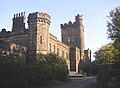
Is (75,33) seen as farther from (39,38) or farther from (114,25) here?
(114,25)

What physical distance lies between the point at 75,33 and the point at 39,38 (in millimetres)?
37913

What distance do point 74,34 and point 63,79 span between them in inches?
1595

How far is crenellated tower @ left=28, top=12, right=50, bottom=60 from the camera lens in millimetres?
49628

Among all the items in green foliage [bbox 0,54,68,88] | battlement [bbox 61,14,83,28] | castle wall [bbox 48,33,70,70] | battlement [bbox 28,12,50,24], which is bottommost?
green foliage [bbox 0,54,68,88]

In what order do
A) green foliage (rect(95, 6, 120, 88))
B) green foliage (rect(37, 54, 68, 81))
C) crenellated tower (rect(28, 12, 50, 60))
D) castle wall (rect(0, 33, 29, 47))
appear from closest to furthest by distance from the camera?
1. green foliage (rect(95, 6, 120, 88))
2. green foliage (rect(37, 54, 68, 81))
3. crenellated tower (rect(28, 12, 50, 60))
4. castle wall (rect(0, 33, 29, 47))

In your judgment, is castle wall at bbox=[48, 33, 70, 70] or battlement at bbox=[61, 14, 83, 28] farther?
battlement at bbox=[61, 14, 83, 28]

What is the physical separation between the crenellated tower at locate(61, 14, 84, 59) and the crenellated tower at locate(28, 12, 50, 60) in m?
35.2

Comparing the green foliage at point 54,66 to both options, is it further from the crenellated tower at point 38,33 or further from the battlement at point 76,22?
the battlement at point 76,22

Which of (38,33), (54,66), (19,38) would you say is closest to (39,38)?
(38,33)

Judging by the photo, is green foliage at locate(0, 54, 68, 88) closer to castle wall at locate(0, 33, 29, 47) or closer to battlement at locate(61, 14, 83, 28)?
castle wall at locate(0, 33, 29, 47)

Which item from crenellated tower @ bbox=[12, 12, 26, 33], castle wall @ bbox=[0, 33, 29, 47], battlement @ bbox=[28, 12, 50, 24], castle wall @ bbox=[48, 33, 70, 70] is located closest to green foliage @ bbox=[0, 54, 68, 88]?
castle wall @ bbox=[0, 33, 29, 47]

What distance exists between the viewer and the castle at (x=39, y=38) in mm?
49938

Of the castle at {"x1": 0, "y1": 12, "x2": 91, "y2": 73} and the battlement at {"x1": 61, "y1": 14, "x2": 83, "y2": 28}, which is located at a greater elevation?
the battlement at {"x1": 61, "y1": 14, "x2": 83, "y2": 28}

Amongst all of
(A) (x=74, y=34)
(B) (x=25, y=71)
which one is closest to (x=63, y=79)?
(B) (x=25, y=71)
